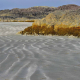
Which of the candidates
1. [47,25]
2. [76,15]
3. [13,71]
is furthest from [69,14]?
[13,71]

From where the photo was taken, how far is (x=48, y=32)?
9453mm

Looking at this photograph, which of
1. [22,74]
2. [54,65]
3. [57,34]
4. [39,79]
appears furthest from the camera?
[57,34]

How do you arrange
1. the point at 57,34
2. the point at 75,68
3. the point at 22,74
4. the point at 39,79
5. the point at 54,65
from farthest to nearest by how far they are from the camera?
1. the point at 57,34
2. the point at 54,65
3. the point at 75,68
4. the point at 22,74
5. the point at 39,79

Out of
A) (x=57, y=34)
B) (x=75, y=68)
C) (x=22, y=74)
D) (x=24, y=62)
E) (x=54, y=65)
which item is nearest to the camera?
(x=22, y=74)

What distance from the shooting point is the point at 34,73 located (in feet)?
8.77

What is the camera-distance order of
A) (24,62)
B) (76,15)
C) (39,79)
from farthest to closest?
1. (76,15)
2. (24,62)
3. (39,79)

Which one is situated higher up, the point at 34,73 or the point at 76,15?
the point at 76,15

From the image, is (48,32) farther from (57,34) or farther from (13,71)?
(13,71)

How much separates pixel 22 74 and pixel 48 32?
6904 millimetres

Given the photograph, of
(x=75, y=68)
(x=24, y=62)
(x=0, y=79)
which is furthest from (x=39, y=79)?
(x=24, y=62)

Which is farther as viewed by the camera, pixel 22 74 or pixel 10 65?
pixel 10 65

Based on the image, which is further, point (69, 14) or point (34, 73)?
point (69, 14)

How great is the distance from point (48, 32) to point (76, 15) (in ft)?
5.73

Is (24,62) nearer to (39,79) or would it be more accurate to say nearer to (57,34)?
(39,79)
